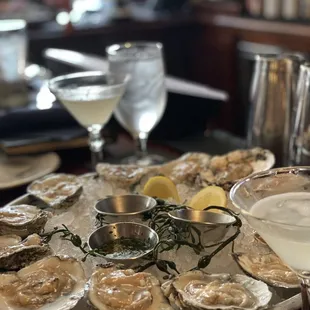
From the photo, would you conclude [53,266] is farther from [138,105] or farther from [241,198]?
[138,105]

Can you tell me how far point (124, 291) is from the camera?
660 millimetres

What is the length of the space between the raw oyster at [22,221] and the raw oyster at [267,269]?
29 cm

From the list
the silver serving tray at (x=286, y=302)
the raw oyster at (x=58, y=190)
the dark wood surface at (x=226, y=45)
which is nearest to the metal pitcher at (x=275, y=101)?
the raw oyster at (x=58, y=190)

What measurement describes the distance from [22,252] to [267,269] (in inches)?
12.2

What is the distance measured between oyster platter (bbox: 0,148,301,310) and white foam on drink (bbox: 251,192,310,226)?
88mm

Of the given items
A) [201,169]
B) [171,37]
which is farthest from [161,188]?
[171,37]

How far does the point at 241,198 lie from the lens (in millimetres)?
678

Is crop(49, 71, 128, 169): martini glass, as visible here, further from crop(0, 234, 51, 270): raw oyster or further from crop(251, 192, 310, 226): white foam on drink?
crop(251, 192, 310, 226): white foam on drink

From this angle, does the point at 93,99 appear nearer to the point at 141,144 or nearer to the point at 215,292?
the point at 141,144

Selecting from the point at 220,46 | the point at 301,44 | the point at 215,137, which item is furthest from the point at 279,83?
the point at 220,46

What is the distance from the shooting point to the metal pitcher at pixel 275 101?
1.12 metres

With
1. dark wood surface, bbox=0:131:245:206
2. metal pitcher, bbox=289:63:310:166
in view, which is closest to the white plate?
dark wood surface, bbox=0:131:245:206

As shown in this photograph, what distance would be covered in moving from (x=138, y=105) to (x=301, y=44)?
A: 1577mm

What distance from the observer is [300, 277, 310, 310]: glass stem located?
0.62 metres
